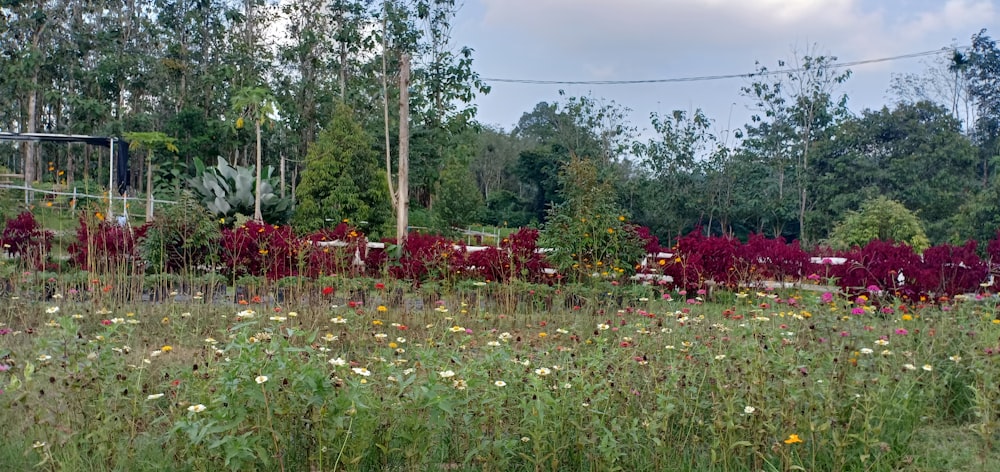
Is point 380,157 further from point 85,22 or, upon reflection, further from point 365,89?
point 85,22

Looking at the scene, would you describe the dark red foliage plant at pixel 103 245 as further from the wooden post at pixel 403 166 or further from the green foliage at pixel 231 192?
the green foliage at pixel 231 192

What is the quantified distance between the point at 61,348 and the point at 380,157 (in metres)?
15.9

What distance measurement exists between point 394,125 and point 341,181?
218 cm

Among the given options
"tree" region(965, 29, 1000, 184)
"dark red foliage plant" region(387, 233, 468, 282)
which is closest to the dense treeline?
"tree" region(965, 29, 1000, 184)

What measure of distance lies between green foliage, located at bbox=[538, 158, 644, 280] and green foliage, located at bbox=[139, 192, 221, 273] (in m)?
3.16

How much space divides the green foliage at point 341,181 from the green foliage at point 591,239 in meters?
8.87

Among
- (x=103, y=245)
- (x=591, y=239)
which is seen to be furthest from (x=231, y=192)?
(x=591, y=239)

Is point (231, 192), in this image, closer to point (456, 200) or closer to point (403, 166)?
point (456, 200)

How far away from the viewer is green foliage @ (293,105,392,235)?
15.9 m

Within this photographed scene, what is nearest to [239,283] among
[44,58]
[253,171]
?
[253,171]

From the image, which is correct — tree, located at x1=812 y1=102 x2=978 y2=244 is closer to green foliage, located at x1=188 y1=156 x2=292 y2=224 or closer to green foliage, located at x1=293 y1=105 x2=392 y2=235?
green foliage, located at x1=293 y1=105 x2=392 y2=235

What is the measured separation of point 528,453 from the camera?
260 cm

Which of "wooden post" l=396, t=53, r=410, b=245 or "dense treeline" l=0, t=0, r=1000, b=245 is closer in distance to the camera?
"wooden post" l=396, t=53, r=410, b=245

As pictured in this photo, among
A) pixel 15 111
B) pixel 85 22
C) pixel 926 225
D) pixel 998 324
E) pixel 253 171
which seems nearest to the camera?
pixel 998 324
